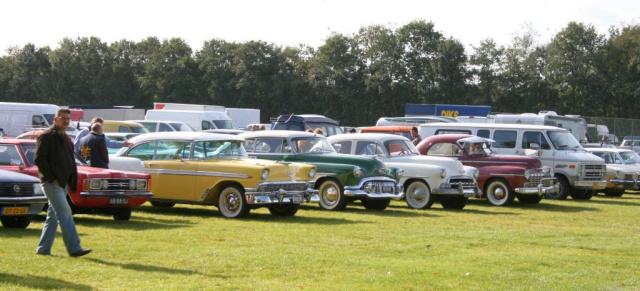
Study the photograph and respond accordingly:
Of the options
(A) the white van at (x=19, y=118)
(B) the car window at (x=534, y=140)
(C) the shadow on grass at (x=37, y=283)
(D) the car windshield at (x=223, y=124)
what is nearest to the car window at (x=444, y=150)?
(B) the car window at (x=534, y=140)

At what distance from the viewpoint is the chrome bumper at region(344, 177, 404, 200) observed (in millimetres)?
19859

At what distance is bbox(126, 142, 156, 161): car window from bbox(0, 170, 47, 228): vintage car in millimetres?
4060

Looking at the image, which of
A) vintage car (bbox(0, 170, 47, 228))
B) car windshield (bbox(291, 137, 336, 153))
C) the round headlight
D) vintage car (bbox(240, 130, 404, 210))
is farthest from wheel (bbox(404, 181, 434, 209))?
vintage car (bbox(0, 170, 47, 228))

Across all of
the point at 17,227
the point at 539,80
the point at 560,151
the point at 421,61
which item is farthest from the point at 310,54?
the point at 17,227

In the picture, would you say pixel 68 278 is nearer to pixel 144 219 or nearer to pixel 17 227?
pixel 17 227

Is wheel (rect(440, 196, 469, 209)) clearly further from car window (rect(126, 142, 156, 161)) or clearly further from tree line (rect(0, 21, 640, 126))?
tree line (rect(0, 21, 640, 126))

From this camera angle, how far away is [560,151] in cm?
2669

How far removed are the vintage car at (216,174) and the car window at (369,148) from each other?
13.1 ft

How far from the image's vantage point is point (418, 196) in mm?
21844

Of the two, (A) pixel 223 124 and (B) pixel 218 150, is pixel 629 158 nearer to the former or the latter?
(B) pixel 218 150

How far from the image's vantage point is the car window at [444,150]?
24297mm

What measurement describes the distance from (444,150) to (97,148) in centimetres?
1070

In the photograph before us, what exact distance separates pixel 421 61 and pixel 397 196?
63.5 metres

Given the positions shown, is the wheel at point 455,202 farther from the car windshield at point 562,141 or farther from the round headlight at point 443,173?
the car windshield at point 562,141
